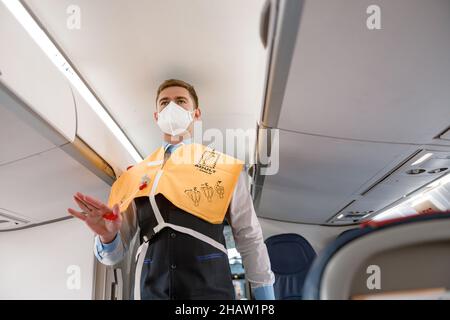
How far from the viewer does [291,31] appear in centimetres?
114

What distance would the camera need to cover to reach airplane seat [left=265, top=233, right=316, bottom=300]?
505 centimetres

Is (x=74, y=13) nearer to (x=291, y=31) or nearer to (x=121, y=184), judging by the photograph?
(x=121, y=184)

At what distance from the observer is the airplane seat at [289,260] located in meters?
5.05

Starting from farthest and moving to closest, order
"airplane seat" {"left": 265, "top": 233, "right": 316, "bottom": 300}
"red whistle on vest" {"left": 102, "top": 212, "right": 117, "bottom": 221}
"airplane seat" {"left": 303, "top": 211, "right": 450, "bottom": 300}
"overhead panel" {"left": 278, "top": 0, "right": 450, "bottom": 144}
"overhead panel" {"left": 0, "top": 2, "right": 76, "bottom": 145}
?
1. "airplane seat" {"left": 265, "top": 233, "right": 316, "bottom": 300}
2. "overhead panel" {"left": 0, "top": 2, "right": 76, "bottom": 145}
3. "red whistle on vest" {"left": 102, "top": 212, "right": 117, "bottom": 221}
4. "overhead panel" {"left": 278, "top": 0, "right": 450, "bottom": 144}
5. "airplane seat" {"left": 303, "top": 211, "right": 450, "bottom": 300}

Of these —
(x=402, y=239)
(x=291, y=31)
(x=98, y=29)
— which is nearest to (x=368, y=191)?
(x=291, y=31)

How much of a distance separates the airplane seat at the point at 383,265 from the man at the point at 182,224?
92cm

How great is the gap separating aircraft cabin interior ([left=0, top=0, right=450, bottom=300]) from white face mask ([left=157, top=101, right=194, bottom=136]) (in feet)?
0.10

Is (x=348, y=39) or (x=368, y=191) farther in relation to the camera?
(x=368, y=191)

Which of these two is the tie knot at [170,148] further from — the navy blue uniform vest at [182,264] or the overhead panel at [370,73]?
the overhead panel at [370,73]

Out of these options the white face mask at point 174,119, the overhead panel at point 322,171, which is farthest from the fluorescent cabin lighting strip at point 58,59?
the overhead panel at point 322,171

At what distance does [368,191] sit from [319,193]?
541mm

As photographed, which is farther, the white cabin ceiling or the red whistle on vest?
the white cabin ceiling

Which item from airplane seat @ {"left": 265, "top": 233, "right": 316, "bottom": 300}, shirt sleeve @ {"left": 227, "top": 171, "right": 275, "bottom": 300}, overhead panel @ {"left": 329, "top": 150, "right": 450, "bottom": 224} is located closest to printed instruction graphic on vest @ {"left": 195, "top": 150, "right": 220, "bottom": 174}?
shirt sleeve @ {"left": 227, "top": 171, "right": 275, "bottom": 300}

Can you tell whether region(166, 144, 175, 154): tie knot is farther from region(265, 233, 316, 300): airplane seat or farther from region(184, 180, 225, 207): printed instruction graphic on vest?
region(265, 233, 316, 300): airplane seat
